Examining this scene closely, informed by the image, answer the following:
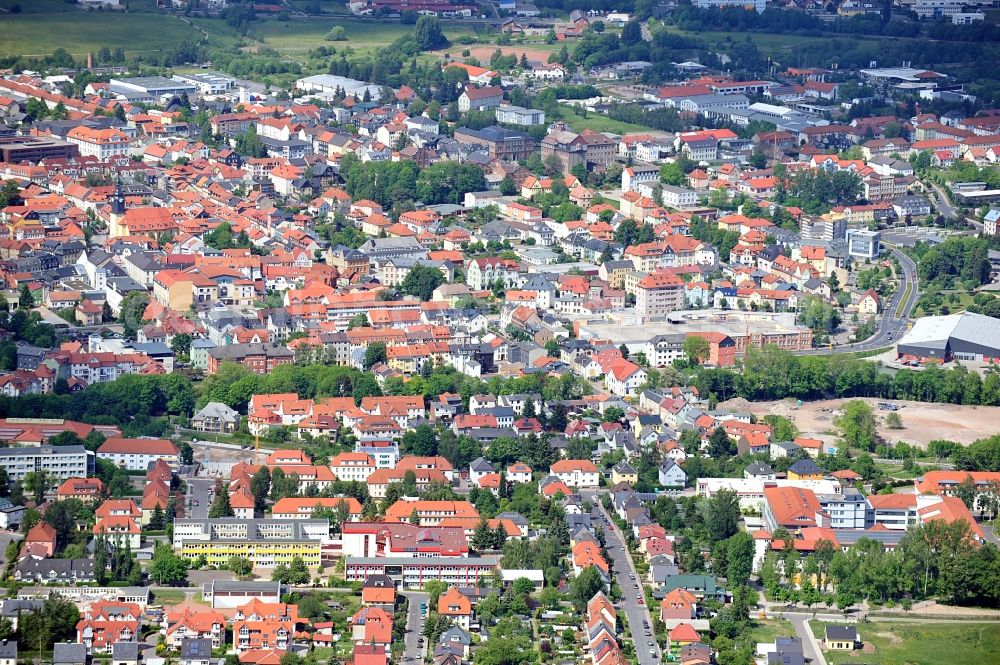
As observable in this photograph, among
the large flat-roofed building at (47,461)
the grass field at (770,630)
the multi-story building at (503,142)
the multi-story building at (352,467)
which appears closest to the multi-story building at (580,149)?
the multi-story building at (503,142)

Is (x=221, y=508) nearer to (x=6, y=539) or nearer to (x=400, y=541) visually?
(x=400, y=541)

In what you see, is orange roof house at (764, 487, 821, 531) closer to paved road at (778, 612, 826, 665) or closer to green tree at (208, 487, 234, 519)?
paved road at (778, 612, 826, 665)

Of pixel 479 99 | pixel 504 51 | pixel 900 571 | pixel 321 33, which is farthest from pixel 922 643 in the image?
pixel 321 33

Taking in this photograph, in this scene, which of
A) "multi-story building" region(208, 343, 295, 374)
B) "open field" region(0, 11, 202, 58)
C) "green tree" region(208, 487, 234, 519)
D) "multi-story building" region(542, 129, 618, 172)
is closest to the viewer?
"green tree" region(208, 487, 234, 519)

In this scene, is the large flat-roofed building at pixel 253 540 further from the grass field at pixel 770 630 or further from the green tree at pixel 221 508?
the grass field at pixel 770 630

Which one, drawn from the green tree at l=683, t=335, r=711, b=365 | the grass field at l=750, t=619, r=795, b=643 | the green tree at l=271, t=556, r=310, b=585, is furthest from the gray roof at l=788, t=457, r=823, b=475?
the green tree at l=271, t=556, r=310, b=585

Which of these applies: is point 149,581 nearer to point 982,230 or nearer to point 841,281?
point 841,281
